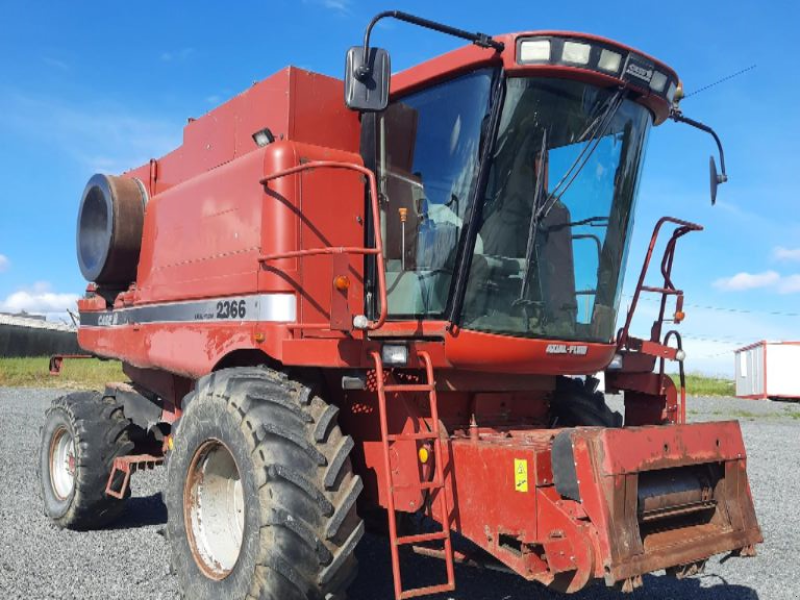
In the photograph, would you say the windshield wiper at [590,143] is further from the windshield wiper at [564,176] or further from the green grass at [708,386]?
the green grass at [708,386]

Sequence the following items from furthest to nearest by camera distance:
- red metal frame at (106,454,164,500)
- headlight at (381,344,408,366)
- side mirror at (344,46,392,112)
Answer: red metal frame at (106,454,164,500)
headlight at (381,344,408,366)
side mirror at (344,46,392,112)

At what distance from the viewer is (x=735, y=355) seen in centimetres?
3238

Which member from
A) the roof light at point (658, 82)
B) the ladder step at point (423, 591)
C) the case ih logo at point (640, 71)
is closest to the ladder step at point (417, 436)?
the ladder step at point (423, 591)

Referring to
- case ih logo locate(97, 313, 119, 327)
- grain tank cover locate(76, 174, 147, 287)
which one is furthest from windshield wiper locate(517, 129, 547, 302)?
case ih logo locate(97, 313, 119, 327)

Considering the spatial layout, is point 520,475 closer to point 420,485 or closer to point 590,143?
point 420,485

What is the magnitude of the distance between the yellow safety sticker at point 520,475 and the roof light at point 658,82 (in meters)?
2.31

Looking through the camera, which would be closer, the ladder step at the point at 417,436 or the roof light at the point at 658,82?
the ladder step at the point at 417,436

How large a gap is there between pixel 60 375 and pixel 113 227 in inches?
845

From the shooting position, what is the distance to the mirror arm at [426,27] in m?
3.56

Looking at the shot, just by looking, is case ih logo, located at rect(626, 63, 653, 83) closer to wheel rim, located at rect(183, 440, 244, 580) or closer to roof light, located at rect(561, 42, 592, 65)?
roof light, located at rect(561, 42, 592, 65)

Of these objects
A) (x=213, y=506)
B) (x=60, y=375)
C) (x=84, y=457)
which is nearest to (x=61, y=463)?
(x=84, y=457)

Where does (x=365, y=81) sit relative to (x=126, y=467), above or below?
above

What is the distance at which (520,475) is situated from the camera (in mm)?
3436

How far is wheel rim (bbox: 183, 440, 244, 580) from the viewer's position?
4.16 meters
